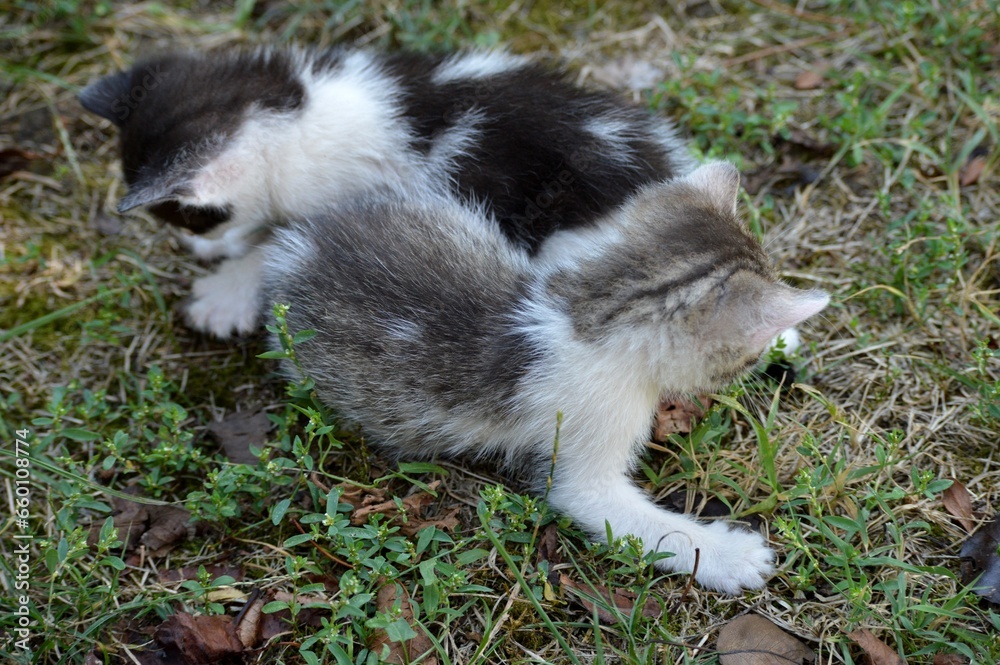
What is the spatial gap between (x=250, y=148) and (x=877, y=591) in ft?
9.19

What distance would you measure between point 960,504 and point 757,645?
91 centimetres

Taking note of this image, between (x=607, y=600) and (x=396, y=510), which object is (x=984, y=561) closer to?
(x=607, y=600)

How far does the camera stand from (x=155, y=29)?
468 cm

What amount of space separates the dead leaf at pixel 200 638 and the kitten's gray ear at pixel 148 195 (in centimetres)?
149

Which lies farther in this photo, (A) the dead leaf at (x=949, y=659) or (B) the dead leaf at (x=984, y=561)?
(B) the dead leaf at (x=984, y=561)

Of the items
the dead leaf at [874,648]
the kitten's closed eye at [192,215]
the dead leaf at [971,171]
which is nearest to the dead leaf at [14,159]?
the kitten's closed eye at [192,215]

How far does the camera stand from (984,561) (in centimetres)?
262

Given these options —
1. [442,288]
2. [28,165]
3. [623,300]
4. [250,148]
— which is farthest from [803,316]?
[28,165]

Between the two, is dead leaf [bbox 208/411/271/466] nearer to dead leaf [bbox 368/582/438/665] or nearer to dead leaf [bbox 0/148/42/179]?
dead leaf [bbox 368/582/438/665]

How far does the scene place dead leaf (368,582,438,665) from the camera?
252 cm

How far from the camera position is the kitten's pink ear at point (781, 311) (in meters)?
2.41

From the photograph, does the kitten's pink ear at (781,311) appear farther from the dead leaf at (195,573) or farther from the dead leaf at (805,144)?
the dead leaf at (195,573)

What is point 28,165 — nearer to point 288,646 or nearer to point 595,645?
point 288,646

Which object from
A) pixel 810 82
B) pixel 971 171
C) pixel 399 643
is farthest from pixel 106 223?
pixel 971 171
